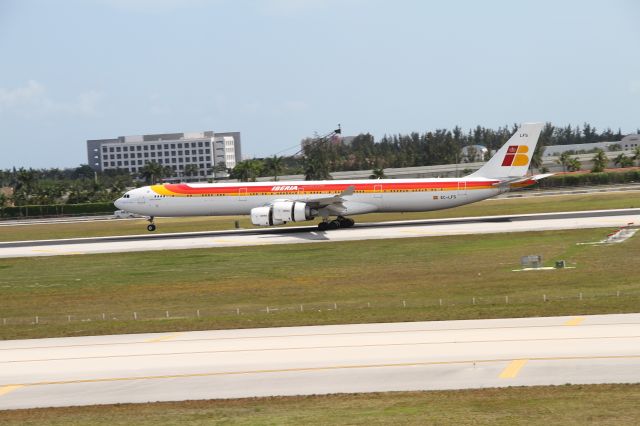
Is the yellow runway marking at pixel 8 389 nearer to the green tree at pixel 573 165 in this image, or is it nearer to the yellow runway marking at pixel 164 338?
the yellow runway marking at pixel 164 338

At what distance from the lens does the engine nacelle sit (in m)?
63.5

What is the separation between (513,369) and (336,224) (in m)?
46.6

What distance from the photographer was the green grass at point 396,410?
57.6 feet

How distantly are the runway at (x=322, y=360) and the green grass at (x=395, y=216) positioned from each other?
48.1 metres

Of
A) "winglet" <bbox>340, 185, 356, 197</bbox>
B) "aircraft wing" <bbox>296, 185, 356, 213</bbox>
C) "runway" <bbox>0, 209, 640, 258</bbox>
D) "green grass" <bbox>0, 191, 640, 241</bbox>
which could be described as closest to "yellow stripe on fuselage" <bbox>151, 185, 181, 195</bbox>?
"runway" <bbox>0, 209, 640, 258</bbox>

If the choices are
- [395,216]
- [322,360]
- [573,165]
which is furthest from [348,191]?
[573,165]

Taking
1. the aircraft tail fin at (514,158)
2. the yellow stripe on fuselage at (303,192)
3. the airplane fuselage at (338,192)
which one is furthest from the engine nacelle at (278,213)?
the aircraft tail fin at (514,158)

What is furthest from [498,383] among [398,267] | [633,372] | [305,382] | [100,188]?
[100,188]

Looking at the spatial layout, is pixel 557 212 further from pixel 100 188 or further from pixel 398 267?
pixel 100 188

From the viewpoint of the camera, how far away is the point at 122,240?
69.5m

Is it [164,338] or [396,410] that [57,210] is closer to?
[164,338]

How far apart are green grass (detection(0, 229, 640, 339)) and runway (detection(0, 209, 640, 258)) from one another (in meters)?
3.35

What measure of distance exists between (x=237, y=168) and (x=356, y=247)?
4388 inches

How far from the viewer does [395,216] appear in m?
78.8
